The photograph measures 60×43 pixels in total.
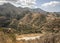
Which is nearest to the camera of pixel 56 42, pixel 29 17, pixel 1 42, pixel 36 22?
pixel 1 42

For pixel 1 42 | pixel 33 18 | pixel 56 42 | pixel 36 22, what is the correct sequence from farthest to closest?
pixel 33 18
pixel 36 22
pixel 56 42
pixel 1 42

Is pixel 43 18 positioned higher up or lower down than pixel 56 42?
lower down

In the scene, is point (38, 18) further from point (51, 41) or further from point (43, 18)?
point (51, 41)

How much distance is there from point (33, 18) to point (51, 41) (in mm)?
156097

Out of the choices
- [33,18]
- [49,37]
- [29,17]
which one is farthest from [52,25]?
[29,17]

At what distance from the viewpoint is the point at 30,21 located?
185m

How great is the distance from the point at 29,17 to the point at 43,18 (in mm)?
25465

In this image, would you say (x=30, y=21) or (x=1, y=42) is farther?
(x=30, y=21)

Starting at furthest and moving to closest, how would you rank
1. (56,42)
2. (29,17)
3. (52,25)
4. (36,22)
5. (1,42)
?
(29,17), (36,22), (52,25), (56,42), (1,42)

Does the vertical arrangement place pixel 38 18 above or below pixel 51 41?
below

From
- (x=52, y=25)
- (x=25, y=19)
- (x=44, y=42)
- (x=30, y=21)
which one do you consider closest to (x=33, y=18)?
(x=30, y=21)

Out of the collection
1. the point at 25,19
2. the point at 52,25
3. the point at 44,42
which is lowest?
the point at 25,19

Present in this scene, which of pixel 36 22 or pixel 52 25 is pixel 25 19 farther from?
pixel 52 25

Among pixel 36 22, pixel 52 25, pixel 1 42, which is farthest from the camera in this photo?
pixel 36 22
